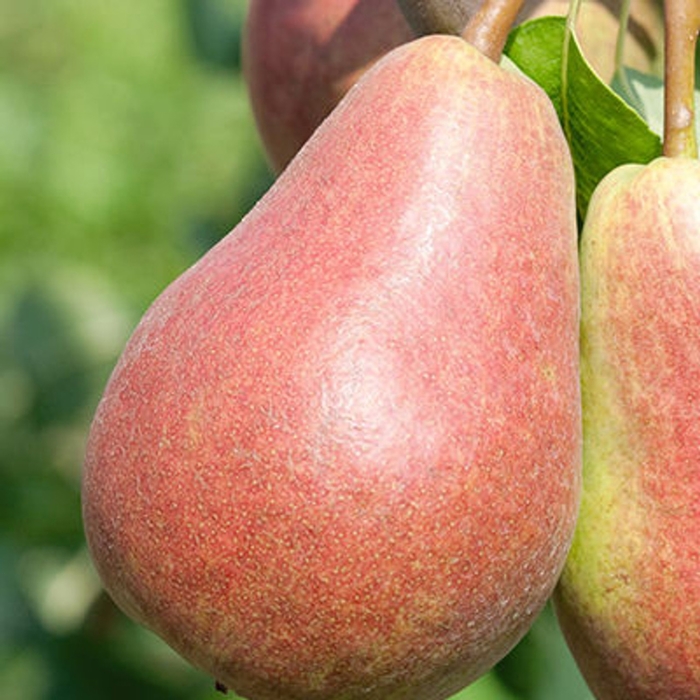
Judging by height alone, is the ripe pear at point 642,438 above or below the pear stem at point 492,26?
below

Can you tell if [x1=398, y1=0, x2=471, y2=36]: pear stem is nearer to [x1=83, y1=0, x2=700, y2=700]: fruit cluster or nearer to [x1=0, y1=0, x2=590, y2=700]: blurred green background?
[x1=83, y1=0, x2=700, y2=700]: fruit cluster

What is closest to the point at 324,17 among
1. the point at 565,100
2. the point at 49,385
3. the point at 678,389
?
the point at 565,100

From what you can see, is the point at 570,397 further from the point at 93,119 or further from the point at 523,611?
the point at 93,119

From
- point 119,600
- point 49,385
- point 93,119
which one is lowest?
point 93,119

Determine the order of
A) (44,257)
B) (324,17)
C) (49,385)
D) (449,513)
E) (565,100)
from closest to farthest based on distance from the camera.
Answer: (449,513)
(565,100)
(324,17)
(49,385)
(44,257)

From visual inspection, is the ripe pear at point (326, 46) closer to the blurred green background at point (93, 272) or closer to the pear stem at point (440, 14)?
the pear stem at point (440, 14)

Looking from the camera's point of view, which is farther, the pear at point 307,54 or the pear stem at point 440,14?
the pear at point 307,54

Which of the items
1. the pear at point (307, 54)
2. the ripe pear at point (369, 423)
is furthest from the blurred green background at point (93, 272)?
the ripe pear at point (369, 423)
